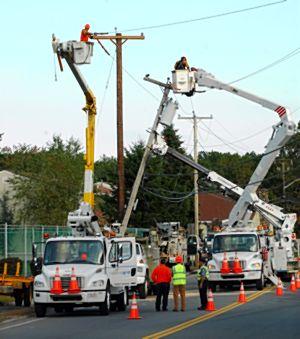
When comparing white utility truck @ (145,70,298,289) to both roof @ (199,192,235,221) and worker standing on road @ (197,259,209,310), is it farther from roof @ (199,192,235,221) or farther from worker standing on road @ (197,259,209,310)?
roof @ (199,192,235,221)

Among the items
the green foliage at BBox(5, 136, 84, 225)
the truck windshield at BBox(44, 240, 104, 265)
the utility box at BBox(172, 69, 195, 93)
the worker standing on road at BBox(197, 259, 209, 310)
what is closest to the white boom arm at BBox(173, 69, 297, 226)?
the utility box at BBox(172, 69, 195, 93)

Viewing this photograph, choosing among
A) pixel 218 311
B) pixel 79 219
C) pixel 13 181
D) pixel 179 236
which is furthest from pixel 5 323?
pixel 13 181

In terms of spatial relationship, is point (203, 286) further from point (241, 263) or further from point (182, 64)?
point (182, 64)

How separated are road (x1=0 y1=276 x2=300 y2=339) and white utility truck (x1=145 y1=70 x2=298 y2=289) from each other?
23.5 ft

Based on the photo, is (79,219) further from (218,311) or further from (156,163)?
(156,163)

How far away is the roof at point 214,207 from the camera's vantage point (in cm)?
10912

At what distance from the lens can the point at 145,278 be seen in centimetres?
3438

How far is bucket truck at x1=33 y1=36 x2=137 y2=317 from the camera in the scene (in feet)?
81.1

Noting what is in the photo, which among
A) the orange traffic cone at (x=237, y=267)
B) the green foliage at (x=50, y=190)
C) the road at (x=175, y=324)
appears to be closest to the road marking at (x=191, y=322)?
the road at (x=175, y=324)

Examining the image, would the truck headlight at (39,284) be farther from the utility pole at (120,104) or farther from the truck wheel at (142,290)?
the utility pole at (120,104)

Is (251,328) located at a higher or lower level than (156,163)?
lower

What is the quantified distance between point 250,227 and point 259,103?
5524 mm

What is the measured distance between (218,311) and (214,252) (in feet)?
38.3

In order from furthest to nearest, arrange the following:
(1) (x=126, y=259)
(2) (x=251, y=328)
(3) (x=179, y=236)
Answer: (3) (x=179, y=236) < (1) (x=126, y=259) < (2) (x=251, y=328)
